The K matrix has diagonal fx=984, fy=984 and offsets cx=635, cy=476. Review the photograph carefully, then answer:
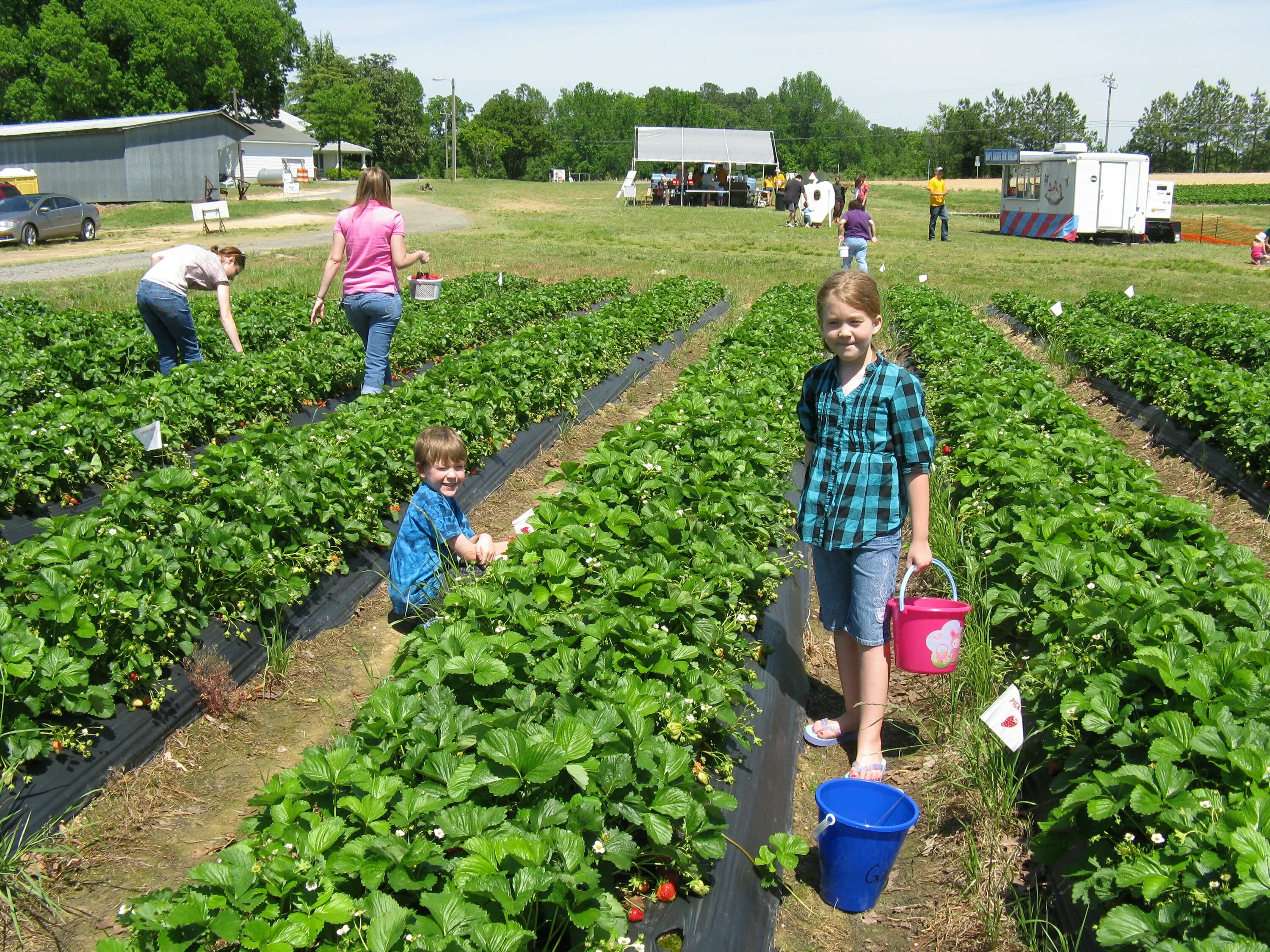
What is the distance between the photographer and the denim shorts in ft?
11.1

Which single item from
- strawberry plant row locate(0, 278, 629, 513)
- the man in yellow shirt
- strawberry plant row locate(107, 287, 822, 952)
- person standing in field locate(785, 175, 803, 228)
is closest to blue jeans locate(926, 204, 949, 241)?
the man in yellow shirt

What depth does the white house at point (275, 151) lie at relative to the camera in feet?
195

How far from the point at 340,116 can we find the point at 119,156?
29.1 meters

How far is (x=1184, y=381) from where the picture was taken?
762 centimetres

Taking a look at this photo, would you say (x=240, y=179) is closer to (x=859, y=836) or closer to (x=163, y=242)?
(x=163, y=242)

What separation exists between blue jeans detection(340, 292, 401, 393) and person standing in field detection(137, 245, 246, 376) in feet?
2.81

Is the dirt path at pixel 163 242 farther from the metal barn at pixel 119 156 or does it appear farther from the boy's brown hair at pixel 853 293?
the boy's brown hair at pixel 853 293

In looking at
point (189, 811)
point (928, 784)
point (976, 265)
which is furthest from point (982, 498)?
point (976, 265)

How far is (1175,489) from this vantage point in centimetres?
689

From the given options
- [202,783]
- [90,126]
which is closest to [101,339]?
[202,783]

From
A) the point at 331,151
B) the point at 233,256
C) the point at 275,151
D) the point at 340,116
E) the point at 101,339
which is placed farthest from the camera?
the point at 331,151

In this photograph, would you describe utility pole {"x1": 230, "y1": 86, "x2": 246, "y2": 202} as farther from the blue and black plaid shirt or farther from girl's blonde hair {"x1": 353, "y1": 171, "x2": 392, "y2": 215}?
the blue and black plaid shirt

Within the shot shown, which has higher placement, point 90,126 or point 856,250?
point 90,126

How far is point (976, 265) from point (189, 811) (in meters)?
19.6
